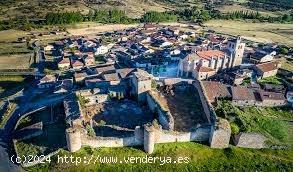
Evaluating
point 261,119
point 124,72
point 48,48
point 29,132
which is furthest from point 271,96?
point 48,48

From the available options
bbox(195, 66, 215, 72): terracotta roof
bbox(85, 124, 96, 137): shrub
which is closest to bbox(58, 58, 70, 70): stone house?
bbox(195, 66, 215, 72): terracotta roof

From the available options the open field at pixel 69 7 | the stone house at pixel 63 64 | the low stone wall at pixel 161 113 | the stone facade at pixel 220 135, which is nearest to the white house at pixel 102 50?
the stone house at pixel 63 64

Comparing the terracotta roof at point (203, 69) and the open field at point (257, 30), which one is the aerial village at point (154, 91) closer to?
the terracotta roof at point (203, 69)

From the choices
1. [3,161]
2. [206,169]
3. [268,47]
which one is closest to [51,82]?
[3,161]

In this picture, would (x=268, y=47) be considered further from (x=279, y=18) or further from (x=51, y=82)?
(x=51, y=82)

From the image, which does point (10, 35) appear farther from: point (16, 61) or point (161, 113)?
point (161, 113)

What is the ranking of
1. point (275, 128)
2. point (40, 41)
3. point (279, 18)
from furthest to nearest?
1. point (279, 18)
2. point (40, 41)
3. point (275, 128)

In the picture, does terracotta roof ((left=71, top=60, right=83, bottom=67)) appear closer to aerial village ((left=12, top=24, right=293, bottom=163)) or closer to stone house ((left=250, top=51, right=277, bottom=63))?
aerial village ((left=12, top=24, right=293, bottom=163))
